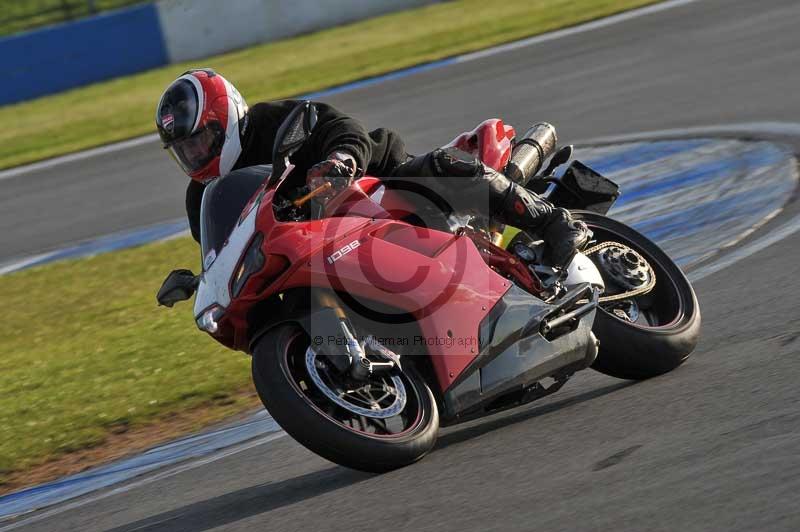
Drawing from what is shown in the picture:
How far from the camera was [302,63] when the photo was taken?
19.6m

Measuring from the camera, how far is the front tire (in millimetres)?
4051

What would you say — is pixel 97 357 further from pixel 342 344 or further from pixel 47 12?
pixel 47 12

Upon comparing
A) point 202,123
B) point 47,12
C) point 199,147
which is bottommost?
point 47,12

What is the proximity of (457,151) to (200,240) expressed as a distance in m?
1.10

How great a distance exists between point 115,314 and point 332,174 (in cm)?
496

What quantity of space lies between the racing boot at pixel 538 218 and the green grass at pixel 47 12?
62.4ft

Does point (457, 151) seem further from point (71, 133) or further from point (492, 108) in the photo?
point (71, 133)

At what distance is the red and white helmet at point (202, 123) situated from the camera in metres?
4.66

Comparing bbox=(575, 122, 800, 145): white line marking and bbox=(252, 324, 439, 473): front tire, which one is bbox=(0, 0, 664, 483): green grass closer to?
bbox=(252, 324, 439, 473): front tire

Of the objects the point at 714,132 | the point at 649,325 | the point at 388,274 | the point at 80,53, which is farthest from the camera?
the point at 80,53

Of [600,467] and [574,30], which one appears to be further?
[574,30]

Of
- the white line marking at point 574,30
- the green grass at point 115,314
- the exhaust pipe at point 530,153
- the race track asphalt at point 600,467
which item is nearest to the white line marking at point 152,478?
the race track asphalt at point 600,467

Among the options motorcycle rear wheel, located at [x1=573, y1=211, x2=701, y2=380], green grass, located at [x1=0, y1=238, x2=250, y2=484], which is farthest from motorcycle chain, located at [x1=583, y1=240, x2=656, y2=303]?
green grass, located at [x1=0, y1=238, x2=250, y2=484]

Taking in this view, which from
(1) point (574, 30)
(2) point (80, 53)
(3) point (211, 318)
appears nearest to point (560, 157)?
(3) point (211, 318)
